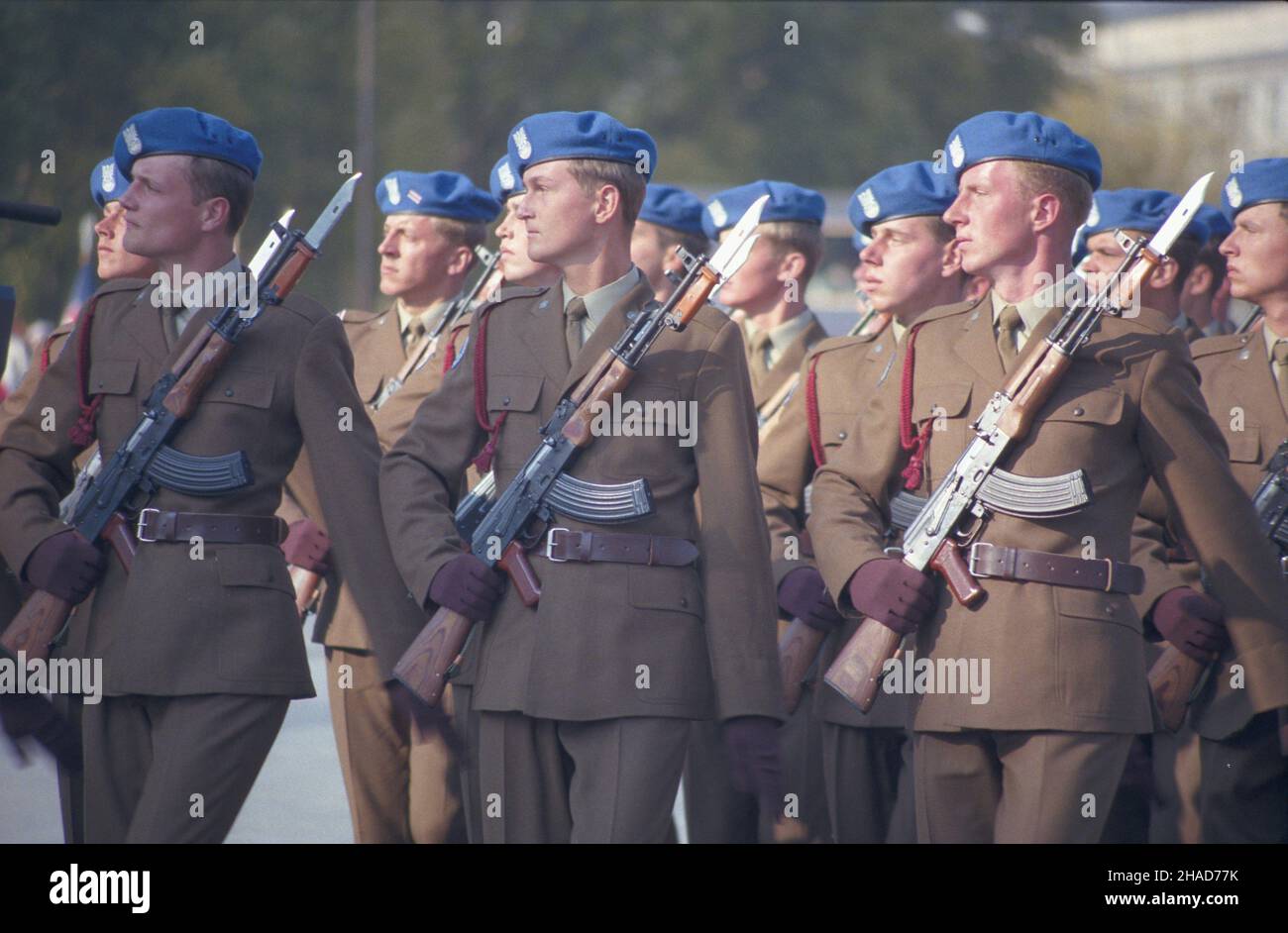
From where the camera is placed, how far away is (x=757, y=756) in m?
4.62

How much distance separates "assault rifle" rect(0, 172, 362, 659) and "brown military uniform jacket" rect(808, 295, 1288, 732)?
1501 mm

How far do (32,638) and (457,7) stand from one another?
107 feet

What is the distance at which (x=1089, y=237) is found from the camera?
722cm

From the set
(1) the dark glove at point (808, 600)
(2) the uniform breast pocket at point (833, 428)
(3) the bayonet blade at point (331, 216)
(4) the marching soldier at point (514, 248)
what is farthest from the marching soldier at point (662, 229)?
(3) the bayonet blade at point (331, 216)

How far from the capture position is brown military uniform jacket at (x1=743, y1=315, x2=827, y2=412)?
23.4 ft

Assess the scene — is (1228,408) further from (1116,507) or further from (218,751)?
(218,751)

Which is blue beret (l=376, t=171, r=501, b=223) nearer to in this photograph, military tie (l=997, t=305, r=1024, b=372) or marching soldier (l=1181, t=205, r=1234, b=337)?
marching soldier (l=1181, t=205, r=1234, b=337)

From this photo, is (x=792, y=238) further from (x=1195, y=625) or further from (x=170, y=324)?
(x=170, y=324)

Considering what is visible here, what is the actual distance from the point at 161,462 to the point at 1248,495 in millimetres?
2695

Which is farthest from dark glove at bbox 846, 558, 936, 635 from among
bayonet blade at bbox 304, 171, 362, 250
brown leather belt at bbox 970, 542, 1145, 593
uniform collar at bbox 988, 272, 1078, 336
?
bayonet blade at bbox 304, 171, 362, 250

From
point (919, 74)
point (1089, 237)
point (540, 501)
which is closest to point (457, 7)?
point (919, 74)

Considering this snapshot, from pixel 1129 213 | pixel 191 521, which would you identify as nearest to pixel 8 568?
pixel 191 521

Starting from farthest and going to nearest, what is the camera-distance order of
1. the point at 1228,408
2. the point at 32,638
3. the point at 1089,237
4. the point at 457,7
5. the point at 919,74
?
the point at 919,74 < the point at 457,7 < the point at 1089,237 < the point at 1228,408 < the point at 32,638

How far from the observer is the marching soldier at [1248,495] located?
17.9 ft
